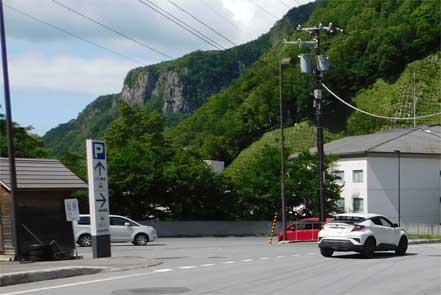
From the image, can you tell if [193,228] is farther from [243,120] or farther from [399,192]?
[243,120]

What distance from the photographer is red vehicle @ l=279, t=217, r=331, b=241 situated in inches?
1591

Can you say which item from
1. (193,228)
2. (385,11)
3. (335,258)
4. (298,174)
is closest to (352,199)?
(298,174)

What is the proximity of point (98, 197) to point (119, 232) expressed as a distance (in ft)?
49.1

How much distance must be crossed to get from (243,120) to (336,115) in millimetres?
18457

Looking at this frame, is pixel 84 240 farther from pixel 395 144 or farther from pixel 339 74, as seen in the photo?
pixel 339 74

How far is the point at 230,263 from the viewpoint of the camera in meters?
21.0

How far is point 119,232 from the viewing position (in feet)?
125

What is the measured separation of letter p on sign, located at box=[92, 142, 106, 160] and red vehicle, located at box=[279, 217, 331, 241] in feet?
62.8

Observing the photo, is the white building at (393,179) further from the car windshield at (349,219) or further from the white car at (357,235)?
the car windshield at (349,219)

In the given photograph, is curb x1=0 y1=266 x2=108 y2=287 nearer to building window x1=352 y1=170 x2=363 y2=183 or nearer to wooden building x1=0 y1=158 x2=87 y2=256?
wooden building x1=0 y1=158 x2=87 y2=256

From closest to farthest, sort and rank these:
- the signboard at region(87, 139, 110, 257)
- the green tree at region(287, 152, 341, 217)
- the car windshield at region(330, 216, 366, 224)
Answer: the signboard at region(87, 139, 110, 257), the car windshield at region(330, 216, 366, 224), the green tree at region(287, 152, 341, 217)

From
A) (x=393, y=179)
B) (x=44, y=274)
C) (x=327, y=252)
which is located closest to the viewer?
(x=44, y=274)

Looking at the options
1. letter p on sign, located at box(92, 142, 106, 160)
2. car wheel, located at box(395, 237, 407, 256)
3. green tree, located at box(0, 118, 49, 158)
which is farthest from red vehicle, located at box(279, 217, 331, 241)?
green tree, located at box(0, 118, 49, 158)

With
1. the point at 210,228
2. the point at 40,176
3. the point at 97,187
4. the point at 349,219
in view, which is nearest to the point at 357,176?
the point at 210,228
